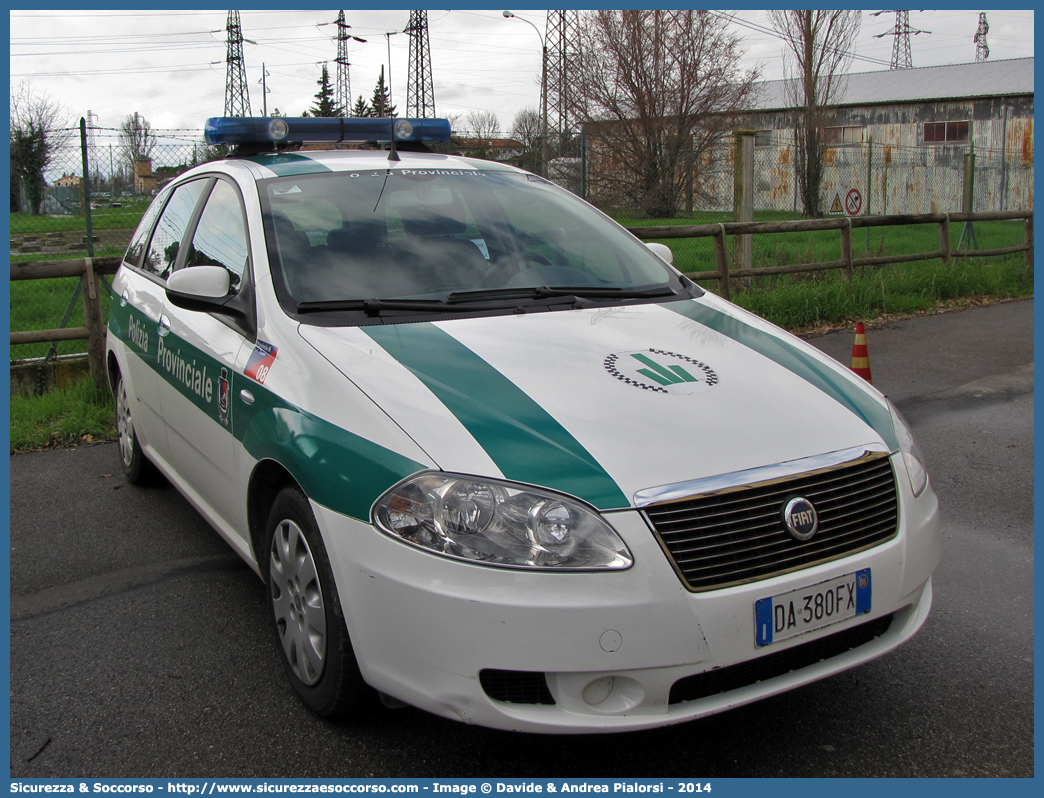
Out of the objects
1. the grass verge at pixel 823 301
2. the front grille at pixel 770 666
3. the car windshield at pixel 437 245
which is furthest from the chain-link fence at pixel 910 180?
the front grille at pixel 770 666

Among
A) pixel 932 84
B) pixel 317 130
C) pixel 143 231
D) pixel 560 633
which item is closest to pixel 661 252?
pixel 317 130

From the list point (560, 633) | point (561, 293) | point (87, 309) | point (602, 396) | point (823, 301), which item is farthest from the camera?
point (823, 301)

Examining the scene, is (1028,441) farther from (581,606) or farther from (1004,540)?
(581,606)

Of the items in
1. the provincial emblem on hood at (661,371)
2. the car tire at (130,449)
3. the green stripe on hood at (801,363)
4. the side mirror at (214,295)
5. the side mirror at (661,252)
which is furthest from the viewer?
the car tire at (130,449)

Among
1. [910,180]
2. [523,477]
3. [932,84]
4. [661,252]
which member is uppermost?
[932,84]

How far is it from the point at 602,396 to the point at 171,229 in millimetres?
2741

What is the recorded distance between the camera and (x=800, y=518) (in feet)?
7.70

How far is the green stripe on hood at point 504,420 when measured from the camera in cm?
227

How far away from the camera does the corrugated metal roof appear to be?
106ft

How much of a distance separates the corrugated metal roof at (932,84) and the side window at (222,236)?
2978 cm

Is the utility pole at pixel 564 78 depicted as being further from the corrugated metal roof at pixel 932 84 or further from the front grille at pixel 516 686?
the front grille at pixel 516 686

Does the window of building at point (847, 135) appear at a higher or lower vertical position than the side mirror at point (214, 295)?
higher

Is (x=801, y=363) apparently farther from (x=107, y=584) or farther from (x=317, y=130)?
(x=107, y=584)
